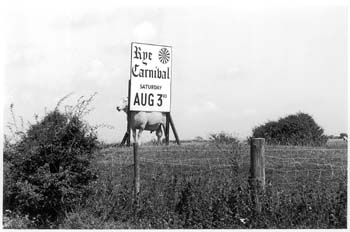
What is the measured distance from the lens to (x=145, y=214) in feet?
24.8

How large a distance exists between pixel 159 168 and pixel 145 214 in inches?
76.4

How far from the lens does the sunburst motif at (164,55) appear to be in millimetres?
12617

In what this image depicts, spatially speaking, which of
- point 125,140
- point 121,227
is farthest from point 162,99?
point 121,227

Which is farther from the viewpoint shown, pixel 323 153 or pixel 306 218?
pixel 323 153

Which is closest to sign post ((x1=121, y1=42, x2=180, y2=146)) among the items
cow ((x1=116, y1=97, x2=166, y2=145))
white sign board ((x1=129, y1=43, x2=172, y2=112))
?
white sign board ((x1=129, y1=43, x2=172, y2=112))

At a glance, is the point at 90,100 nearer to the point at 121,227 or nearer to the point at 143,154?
the point at 121,227

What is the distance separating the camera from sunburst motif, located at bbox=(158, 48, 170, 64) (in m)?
12.6

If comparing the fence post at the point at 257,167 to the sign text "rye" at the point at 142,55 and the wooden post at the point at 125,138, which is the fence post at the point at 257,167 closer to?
the sign text "rye" at the point at 142,55

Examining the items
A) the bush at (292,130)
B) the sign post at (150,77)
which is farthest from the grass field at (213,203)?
the bush at (292,130)

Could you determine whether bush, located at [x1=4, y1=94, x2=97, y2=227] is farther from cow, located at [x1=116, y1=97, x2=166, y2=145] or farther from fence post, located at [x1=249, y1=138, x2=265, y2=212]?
cow, located at [x1=116, y1=97, x2=166, y2=145]

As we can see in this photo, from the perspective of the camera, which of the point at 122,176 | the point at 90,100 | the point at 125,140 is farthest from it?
the point at 125,140

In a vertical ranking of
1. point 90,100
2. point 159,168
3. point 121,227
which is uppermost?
point 90,100

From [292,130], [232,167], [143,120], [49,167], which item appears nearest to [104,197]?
[49,167]

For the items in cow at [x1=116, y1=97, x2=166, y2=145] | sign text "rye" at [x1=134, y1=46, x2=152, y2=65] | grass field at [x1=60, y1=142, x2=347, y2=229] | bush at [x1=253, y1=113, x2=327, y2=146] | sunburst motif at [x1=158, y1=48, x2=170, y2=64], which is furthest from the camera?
bush at [x1=253, y1=113, x2=327, y2=146]
